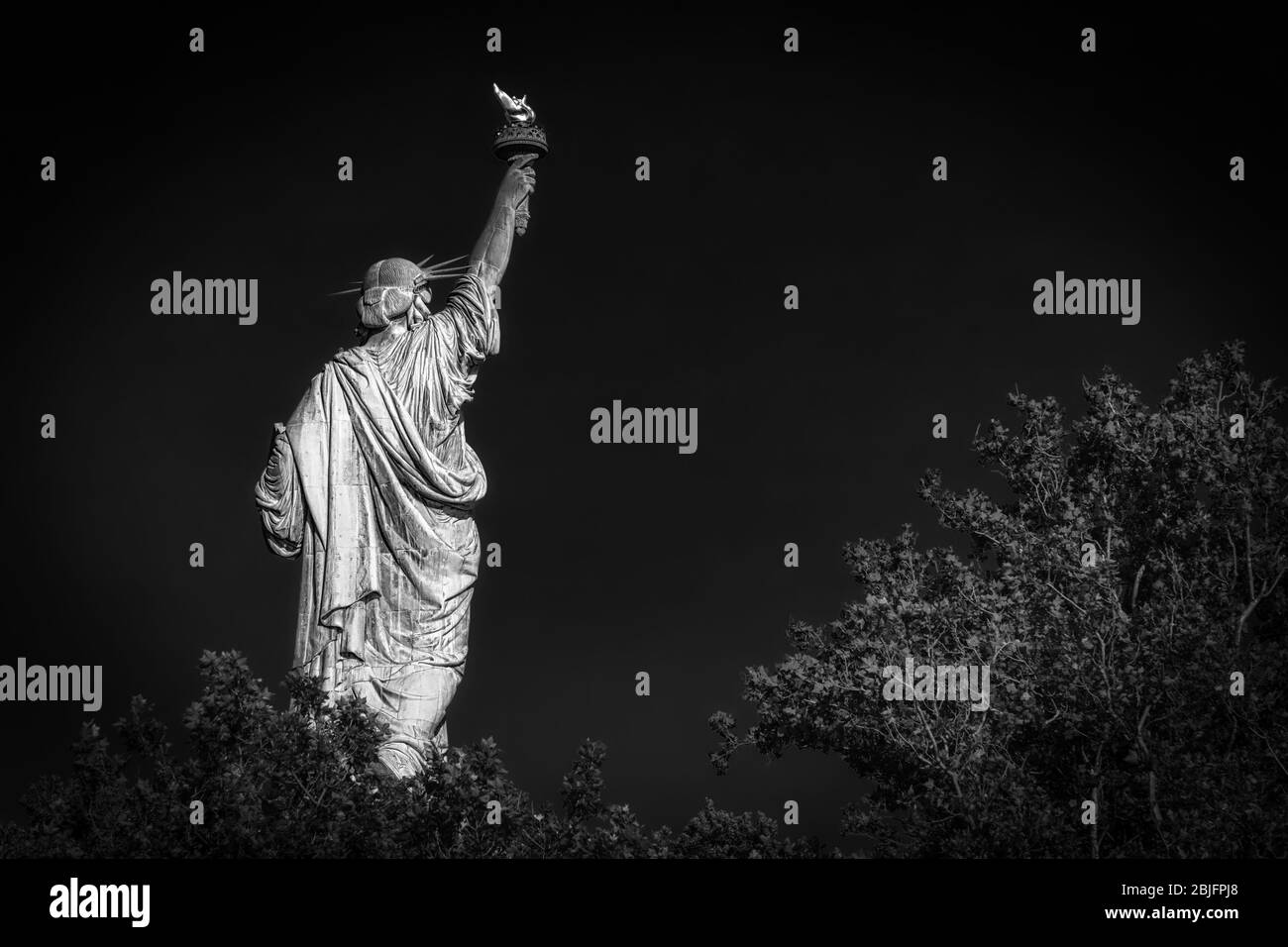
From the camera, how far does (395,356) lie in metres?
36.4

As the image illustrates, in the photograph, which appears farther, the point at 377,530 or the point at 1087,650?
the point at 1087,650

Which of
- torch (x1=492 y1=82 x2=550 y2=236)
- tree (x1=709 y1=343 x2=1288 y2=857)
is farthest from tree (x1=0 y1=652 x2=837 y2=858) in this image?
torch (x1=492 y1=82 x2=550 y2=236)

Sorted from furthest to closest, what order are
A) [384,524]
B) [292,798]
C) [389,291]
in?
1. [389,291]
2. [384,524]
3. [292,798]

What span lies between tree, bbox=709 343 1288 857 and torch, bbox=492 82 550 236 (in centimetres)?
764

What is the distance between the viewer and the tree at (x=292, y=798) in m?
30.2

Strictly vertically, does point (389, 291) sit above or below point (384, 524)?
above

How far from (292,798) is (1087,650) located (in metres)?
12.2

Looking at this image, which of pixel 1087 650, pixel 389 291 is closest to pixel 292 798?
pixel 389 291

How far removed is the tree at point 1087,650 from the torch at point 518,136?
7644mm

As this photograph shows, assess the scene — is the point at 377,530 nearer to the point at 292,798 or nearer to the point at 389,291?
the point at 389,291

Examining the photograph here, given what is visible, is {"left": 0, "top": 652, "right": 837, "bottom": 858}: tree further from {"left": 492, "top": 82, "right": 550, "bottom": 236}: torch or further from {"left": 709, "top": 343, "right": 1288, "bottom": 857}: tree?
{"left": 492, "top": 82, "right": 550, "bottom": 236}: torch

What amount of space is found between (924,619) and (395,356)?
8.08 metres

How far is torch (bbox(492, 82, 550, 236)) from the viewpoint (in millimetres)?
36562

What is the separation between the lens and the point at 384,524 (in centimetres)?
3591
